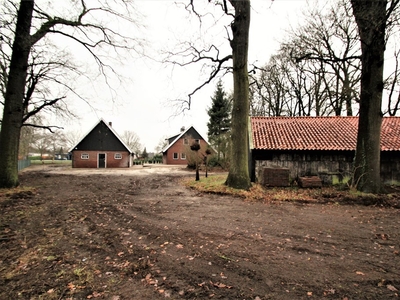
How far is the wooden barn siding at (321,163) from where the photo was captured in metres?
12.2

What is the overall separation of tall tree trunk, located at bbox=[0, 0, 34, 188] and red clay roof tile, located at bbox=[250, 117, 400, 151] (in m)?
12.0

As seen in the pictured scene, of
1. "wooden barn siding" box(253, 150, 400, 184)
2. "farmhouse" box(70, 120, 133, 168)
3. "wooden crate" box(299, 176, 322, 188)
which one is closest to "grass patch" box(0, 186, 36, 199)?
"wooden barn siding" box(253, 150, 400, 184)

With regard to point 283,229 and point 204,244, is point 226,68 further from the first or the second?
point 204,244

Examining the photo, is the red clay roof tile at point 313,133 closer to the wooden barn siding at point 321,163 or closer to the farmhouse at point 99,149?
the wooden barn siding at point 321,163

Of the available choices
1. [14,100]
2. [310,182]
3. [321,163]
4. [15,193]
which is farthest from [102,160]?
[321,163]

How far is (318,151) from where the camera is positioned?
42.0 feet

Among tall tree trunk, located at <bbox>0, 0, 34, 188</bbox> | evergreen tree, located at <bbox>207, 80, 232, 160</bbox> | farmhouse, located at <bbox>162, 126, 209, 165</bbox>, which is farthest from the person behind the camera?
farmhouse, located at <bbox>162, 126, 209, 165</bbox>

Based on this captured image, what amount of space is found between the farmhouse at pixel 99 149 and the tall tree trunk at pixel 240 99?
23.7m

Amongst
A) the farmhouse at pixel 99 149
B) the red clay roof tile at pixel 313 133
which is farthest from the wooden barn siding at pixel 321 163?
the farmhouse at pixel 99 149

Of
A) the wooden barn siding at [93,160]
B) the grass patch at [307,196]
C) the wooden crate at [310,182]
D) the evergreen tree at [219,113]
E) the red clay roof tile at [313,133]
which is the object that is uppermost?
the evergreen tree at [219,113]

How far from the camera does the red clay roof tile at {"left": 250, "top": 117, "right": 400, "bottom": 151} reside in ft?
42.1

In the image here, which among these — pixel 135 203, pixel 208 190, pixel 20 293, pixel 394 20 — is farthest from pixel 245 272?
pixel 394 20

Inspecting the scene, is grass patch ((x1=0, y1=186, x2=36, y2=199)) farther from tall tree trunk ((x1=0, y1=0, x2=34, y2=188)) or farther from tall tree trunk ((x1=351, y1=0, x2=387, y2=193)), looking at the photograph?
tall tree trunk ((x1=351, y1=0, x2=387, y2=193))

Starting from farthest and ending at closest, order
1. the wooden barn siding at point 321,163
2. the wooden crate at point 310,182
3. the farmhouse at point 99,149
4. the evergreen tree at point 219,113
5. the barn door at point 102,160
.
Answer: the evergreen tree at point 219,113, the barn door at point 102,160, the farmhouse at point 99,149, the wooden barn siding at point 321,163, the wooden crate at point 310,182
